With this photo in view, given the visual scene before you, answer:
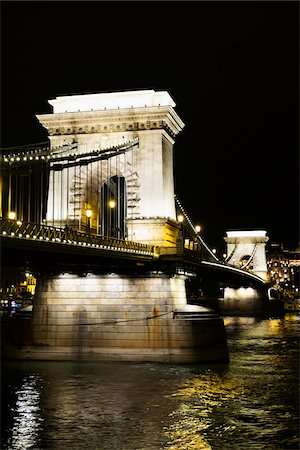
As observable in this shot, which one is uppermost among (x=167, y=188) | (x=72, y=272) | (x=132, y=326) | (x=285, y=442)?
(x=167, y=188)

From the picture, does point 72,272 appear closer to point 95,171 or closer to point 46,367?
point 46,367

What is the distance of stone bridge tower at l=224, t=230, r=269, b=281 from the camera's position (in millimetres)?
112062

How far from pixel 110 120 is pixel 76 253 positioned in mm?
15507

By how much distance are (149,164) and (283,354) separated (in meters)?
12.6

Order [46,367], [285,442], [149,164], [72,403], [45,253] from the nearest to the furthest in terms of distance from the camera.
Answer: [285,442] → [72,403] → [45,253] → [46,367] → [149,164]

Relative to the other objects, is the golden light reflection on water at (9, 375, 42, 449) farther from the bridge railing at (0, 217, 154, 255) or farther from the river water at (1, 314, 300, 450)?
the bridge railing at (0, 217, 154, 255)

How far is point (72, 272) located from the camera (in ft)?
116

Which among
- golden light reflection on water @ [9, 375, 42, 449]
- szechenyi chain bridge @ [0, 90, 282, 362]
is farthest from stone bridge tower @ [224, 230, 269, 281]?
golden light reflection on water @ [9, 375, 42, 449]

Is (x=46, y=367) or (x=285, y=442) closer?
(x=285, y=442)

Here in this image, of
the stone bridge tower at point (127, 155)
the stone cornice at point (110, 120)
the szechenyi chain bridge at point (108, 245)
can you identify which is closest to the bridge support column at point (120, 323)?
the szechenyi chain bridge at point (108, 245)

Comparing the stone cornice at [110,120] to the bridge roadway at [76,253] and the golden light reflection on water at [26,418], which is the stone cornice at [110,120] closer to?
the bridge roadway at [76,253]

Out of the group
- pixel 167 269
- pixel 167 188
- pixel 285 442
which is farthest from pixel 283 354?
pixel 285 442

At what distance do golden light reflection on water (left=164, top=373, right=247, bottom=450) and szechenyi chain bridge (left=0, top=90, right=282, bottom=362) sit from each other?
5.34m

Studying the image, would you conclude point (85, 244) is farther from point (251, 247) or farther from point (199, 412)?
point (251, 247)
